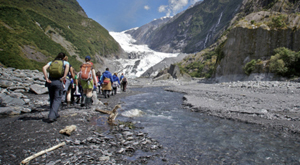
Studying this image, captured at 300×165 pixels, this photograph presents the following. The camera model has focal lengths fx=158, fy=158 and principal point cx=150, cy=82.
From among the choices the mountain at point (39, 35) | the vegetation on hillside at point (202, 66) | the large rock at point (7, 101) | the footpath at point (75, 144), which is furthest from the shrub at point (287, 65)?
the mountain at point (39, 35)

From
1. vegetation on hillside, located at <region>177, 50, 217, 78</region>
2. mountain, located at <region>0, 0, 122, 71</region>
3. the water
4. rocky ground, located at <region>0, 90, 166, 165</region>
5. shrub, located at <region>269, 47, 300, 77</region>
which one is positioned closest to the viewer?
rocky ground, located at <region>0, 90, 166, 165</region>

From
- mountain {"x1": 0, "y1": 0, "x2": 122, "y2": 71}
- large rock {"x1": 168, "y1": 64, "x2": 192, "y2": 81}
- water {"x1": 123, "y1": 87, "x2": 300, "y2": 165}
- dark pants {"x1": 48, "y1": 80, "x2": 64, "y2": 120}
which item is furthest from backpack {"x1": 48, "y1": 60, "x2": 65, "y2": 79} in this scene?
large rock {"x1": 168, "y1": 64, "x2": 192, "y2": 81}

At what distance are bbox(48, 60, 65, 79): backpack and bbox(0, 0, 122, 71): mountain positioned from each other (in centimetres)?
2192

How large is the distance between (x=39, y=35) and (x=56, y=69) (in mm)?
51967

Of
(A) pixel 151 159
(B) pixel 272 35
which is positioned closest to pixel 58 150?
(A) pixel 151 159

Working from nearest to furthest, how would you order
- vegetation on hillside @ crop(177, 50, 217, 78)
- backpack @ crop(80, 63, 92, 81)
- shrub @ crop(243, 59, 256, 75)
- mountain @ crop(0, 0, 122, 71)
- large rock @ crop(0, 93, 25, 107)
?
backpack @ crop(80, 63, 92, 81)
large rock @ crop(0, 93, 25, 107)
shrub @ crop(243, 59, 256, 75)
mountain @ crop(0, 0, 122, 71)
vegetation on hillside @ crop(177, 50, 217, 78)

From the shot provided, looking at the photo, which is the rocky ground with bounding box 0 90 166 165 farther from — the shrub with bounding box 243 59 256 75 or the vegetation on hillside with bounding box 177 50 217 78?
the vegetation on hillside with bounding box 177 50 217 78

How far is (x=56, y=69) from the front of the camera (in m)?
4.86

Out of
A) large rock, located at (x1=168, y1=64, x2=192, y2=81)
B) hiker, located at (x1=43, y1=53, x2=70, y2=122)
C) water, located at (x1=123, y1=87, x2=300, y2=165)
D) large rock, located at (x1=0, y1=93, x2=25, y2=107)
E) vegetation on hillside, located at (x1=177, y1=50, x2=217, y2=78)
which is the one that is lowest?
water, located at (x1=123, y1=87, x2=300, y2=165)

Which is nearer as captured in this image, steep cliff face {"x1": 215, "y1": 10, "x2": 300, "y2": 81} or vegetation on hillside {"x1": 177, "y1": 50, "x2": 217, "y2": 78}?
steep cliff face {"x1": 215, "y1": 10, "x2": 300, "y2": 81}

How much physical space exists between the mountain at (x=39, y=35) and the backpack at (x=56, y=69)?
863 inches

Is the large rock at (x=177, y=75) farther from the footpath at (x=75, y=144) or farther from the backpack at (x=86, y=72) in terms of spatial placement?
the footpath at (x=75, y=144)

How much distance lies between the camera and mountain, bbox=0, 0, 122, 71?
27.6m

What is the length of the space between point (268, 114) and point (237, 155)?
464 centimetres
